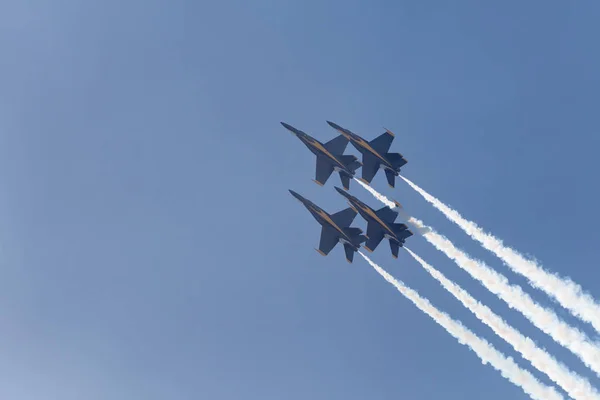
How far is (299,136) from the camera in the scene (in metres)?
109

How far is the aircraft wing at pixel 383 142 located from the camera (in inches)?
4158

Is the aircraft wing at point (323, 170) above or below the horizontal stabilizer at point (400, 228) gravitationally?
above

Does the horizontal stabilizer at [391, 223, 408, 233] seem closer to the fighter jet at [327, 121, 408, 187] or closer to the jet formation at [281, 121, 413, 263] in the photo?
the jet formation at [281, 121, 413, 263]

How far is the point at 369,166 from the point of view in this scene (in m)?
105

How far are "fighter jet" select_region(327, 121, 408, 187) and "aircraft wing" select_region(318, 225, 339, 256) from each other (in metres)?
9.63

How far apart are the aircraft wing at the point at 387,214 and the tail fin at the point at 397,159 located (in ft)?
23.0

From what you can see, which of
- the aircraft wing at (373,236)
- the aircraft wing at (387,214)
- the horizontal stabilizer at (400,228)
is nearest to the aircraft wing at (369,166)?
the aircraft wing at (387,214)

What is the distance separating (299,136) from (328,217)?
1401cm

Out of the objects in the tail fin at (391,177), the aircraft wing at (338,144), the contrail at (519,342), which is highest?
the aircraft wing at (338,144)

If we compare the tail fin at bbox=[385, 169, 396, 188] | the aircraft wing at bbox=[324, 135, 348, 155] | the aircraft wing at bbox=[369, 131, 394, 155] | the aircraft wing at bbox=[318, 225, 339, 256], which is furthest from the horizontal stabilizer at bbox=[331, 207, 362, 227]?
→ the aircraft wing at bbox=[369, 131, 394, 155]

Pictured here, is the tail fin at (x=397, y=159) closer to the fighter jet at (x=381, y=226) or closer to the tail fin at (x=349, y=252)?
the fighter jet at (x=381, y=226)

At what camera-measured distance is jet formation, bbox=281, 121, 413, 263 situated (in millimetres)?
103125

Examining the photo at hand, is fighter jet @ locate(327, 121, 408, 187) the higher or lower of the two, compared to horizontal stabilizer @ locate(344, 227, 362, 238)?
higher

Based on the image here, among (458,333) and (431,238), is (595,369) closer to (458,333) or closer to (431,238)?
(458,333)
